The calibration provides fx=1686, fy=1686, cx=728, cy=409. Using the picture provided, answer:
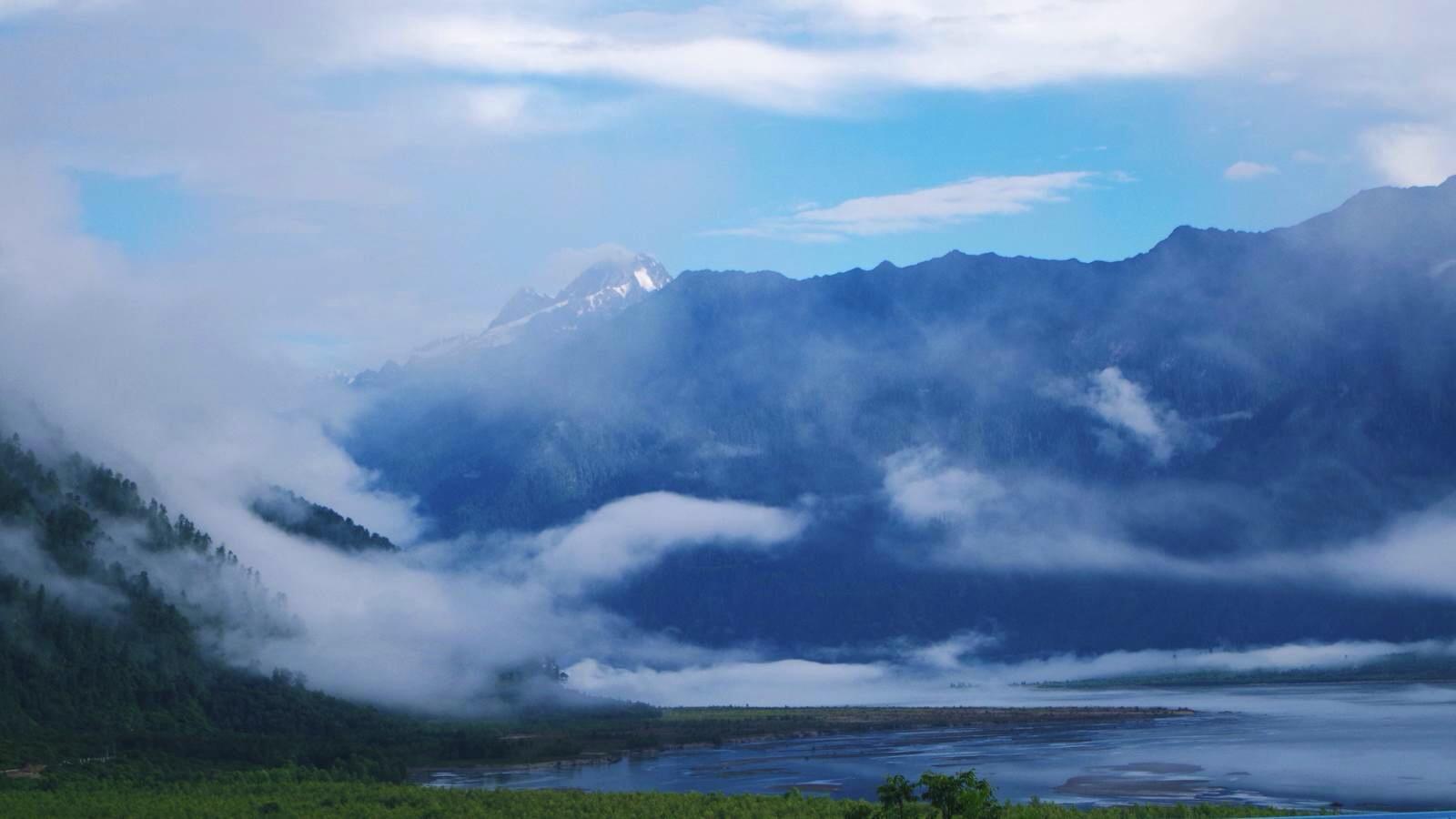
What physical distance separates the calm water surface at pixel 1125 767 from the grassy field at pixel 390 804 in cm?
1762

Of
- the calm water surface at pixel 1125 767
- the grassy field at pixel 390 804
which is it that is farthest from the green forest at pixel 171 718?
the calm water surface at pixel 1125 767

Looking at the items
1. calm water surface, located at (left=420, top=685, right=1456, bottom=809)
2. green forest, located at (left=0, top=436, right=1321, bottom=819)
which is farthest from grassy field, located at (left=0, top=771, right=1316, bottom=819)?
calm water surface, located at (left=420, top=685, right=1456, bottom=809)

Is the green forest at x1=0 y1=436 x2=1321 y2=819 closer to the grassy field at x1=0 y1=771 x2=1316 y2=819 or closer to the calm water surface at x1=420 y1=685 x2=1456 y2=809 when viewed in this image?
the grassy field at x1=0 y1=771 x2=1316 y2=819

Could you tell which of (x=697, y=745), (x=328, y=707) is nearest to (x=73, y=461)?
(x=328, y=707)

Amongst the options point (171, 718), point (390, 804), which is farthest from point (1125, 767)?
point (171, 718)

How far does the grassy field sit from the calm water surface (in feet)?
57.8

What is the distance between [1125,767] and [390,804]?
235ft

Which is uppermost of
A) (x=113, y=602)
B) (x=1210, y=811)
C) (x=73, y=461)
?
(x=73, y=461)

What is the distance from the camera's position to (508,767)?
16662 cm

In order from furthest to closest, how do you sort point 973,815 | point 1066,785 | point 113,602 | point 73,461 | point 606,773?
point 73,461
point 113,602
point 606,773
point 1066,785
point 973,815

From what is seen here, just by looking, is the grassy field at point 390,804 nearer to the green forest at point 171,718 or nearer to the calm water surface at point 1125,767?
the green forest at point 171,718

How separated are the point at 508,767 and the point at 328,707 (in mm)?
24437

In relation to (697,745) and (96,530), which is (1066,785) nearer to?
(697,745)

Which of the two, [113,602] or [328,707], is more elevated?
[113,602]
